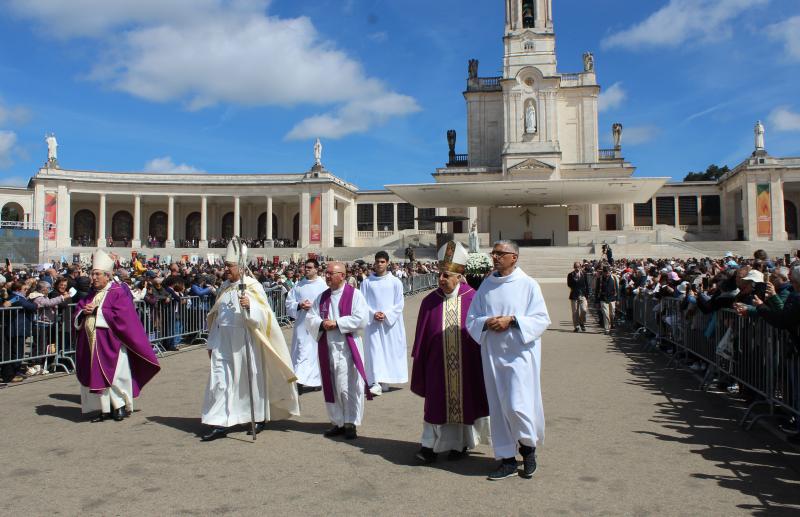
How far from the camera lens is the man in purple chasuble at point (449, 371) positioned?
5234 mm

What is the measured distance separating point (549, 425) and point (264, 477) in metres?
3.03

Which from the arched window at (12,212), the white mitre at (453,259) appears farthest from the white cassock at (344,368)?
the arched window at (12,212)

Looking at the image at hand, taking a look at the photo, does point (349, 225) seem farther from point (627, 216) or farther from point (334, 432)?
point (334, 432)

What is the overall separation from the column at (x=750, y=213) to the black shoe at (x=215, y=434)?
179ft

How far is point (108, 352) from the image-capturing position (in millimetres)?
6957

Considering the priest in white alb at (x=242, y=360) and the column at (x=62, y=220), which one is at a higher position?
the column at (x=62, y=220)

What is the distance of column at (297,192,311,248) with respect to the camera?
189ft

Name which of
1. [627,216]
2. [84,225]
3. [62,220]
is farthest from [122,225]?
[627,216]

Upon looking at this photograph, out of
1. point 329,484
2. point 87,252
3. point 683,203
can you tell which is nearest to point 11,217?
point 87,252

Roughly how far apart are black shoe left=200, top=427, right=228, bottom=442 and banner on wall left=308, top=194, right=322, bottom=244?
5150cm

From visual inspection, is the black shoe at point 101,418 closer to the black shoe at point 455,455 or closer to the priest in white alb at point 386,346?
the priest in white alb at point 386,346

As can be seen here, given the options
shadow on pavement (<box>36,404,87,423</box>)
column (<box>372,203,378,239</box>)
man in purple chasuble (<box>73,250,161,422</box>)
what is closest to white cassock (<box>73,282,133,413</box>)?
man in purple chasuble (<box>73,250,161,422</box>)

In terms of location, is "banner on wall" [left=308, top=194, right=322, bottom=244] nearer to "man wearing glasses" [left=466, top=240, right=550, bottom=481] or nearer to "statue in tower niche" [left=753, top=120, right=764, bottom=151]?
"statue in tower niche" [left=753, top=120, right=764, bottom=151]

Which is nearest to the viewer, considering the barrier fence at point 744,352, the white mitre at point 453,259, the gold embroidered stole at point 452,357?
the gold embroidered stole at point 452,357
